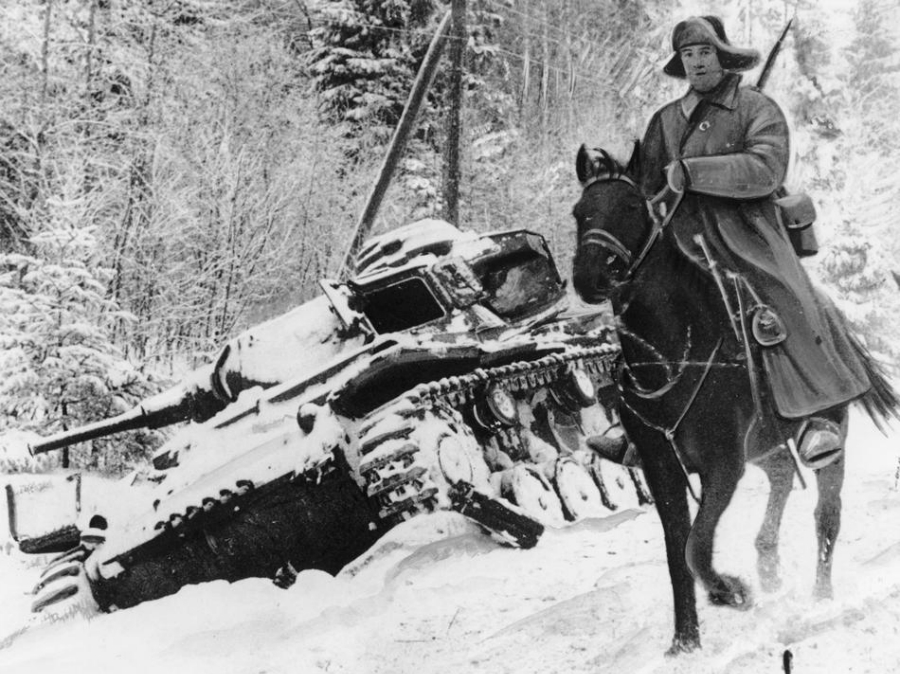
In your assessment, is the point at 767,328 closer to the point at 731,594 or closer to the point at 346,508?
the point at 731,594

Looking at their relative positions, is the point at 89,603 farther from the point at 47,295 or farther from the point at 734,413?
the point at 734,413

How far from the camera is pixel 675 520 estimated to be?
3.25 m

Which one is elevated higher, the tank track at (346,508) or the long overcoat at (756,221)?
the long overcoat at (756,221)

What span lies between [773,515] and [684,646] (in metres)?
0.69

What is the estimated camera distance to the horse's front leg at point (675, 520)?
3.18 meters

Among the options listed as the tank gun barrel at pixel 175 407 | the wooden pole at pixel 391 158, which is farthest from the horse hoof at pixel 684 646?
the wooden pole at pixel 391 158

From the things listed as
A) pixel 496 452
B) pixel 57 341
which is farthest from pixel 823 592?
pixel 57 341

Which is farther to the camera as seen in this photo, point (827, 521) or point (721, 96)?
point (827, 521)

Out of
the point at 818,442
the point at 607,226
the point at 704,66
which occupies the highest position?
the point at 704,66

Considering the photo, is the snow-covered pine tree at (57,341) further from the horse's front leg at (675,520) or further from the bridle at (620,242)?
the horse's front leg at (675,520)

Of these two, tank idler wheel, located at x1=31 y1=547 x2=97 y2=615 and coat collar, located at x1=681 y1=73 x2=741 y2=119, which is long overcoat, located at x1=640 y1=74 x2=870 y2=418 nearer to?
coat collar, located at x1=681 y1=73 x2=741 y2=119

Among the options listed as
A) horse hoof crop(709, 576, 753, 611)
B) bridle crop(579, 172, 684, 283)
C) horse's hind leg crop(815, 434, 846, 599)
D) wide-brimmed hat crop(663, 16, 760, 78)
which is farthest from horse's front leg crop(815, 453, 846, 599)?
wide-brimmed hat crop(663, 16, 760, 78)

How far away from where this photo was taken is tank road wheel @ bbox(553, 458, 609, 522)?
16.2 ft

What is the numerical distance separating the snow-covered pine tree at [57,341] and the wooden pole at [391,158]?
2.06 metres
